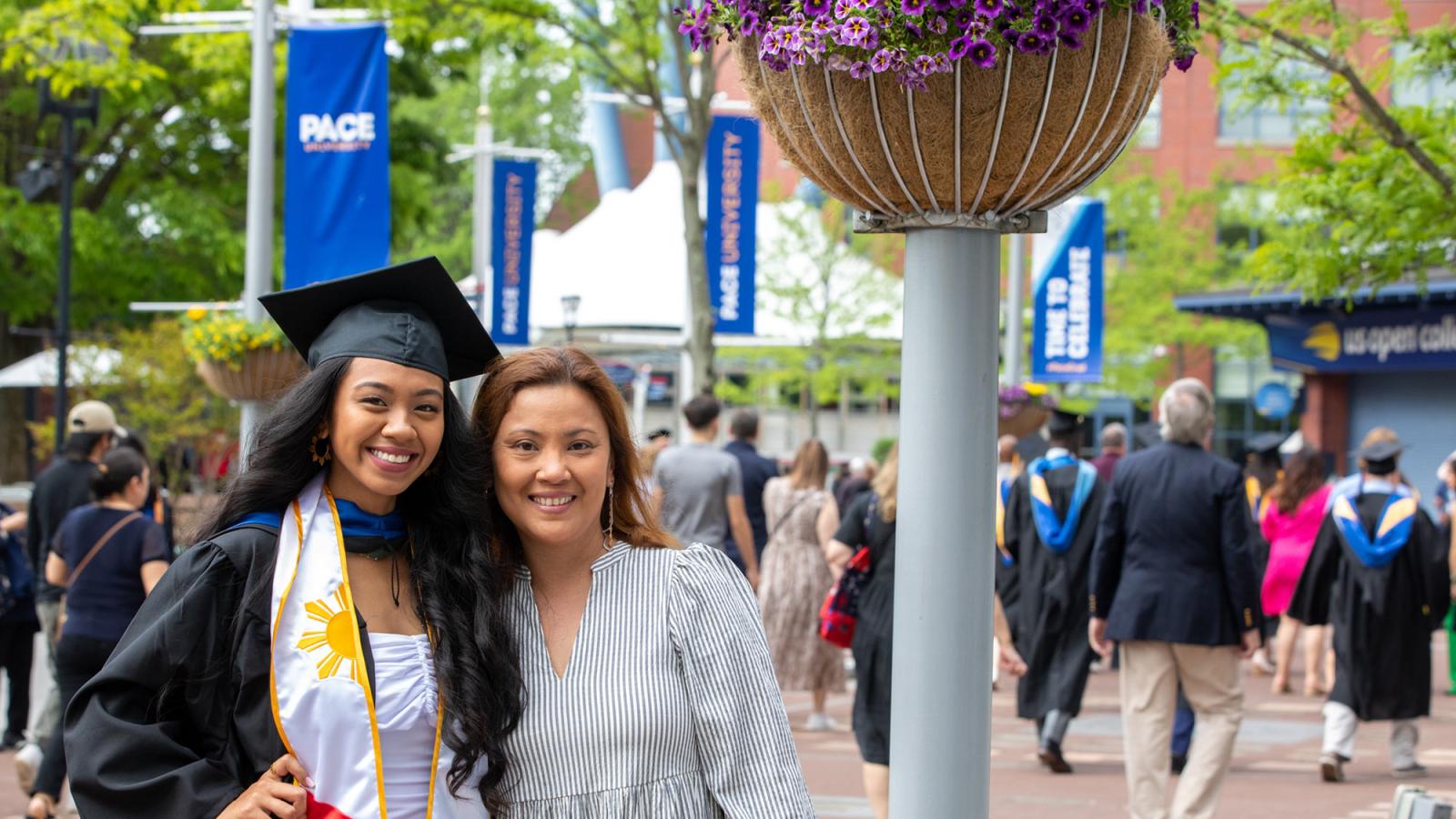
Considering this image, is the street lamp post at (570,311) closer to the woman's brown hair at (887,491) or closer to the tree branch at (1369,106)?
the woman's brown hair at (887,491)

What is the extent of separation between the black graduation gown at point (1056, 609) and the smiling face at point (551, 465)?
22.9ft

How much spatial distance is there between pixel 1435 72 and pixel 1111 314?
31659mm

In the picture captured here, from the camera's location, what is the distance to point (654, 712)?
115 inches

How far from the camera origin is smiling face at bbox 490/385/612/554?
9.87ft

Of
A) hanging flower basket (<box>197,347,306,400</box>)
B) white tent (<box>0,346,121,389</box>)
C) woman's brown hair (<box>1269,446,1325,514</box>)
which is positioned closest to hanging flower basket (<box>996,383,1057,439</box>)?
woman's brown hair (<box>1269,446,1325,514</box>)

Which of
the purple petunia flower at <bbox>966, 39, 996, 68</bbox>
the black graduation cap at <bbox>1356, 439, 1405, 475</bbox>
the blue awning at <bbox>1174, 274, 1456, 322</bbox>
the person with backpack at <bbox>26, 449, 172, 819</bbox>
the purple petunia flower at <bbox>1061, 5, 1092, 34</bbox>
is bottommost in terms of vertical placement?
the person with backpack at <bbox>26, 449, 172, 819</bbox>

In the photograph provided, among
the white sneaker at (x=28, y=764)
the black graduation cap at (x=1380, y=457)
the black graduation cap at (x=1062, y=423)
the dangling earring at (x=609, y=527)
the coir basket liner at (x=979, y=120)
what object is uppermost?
the coir basket liner at (x=979, y=120)

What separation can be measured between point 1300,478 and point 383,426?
39.1ft

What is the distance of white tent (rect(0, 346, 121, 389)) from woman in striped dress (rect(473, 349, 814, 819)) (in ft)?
69.0

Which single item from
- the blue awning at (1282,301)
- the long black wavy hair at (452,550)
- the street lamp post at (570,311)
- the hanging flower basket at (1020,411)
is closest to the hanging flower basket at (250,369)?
the hanging flower basket at (1020,411)

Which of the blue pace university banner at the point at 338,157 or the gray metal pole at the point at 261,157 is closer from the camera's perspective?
the blue pace university banner at the point at 338,157

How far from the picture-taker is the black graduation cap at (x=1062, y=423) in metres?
10.3

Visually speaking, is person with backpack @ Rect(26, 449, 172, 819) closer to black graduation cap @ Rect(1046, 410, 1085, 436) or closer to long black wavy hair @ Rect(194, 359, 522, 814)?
long black wavy hair @ Rect(194, 359, 522, 814)

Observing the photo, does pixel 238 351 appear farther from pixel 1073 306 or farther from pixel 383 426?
pixel 1073 306
